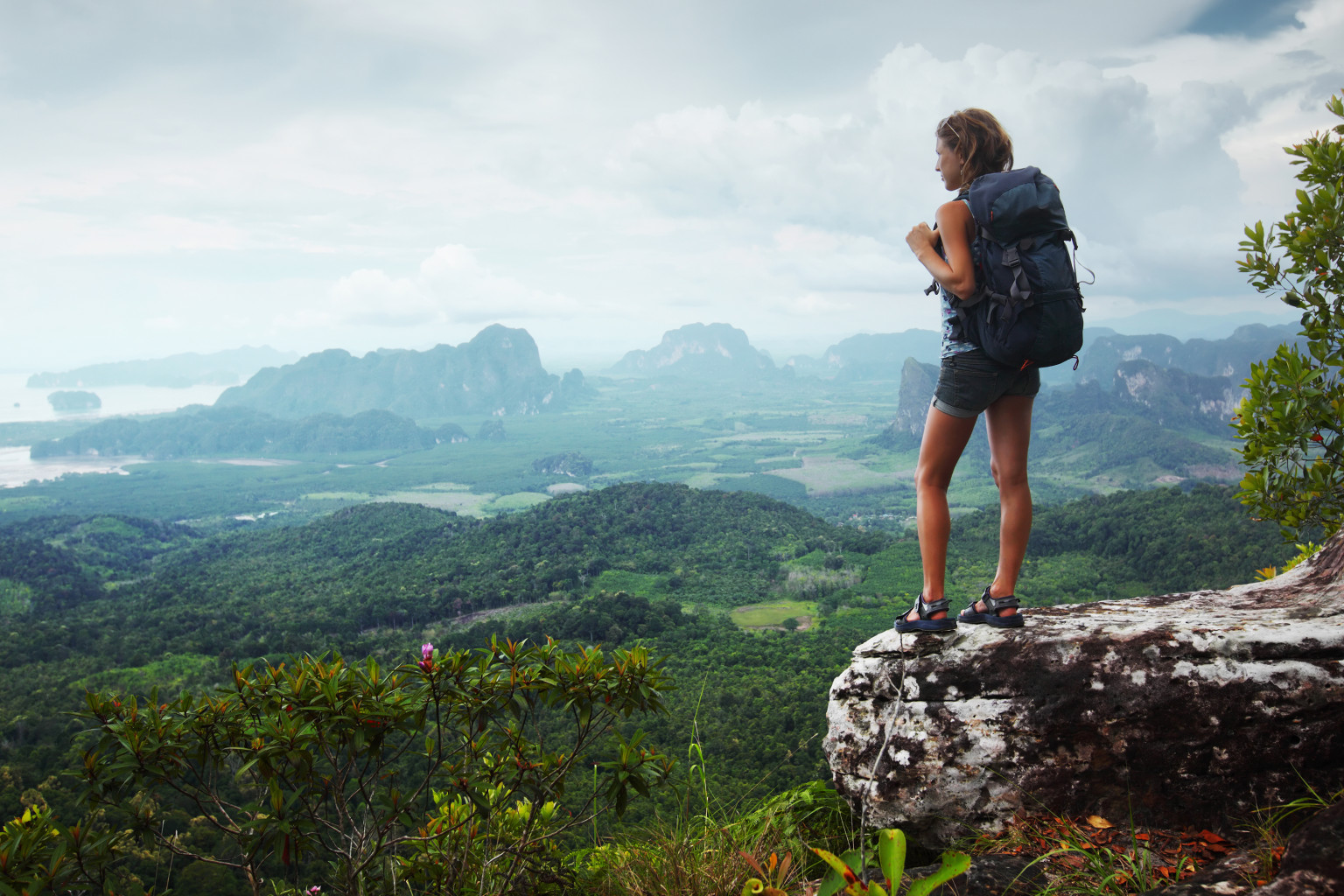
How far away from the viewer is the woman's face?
107 inches

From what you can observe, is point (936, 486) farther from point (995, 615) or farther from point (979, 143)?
point (979, 143)

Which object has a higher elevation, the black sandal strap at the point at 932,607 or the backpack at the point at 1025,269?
the backpack at the point at 1025,269

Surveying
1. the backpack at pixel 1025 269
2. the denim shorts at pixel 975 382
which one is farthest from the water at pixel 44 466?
the backpack at pixel 1025 269

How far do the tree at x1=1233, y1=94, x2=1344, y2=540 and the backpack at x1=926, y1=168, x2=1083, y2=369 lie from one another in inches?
87.2

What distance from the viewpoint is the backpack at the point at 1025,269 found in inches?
97.5

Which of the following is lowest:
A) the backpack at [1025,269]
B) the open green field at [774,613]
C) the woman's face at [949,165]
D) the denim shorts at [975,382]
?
the open green field at [774,613]

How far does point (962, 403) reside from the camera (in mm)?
2723

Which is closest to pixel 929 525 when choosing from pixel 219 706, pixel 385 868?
pixel 385 868

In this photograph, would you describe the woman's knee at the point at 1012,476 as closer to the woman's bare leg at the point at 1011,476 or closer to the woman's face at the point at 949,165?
the woman's bare leg at the point at 1011,476

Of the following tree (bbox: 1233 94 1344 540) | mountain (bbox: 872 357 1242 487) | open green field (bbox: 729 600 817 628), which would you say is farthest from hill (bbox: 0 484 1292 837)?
mountain (bbox: 872 357 1242 487)

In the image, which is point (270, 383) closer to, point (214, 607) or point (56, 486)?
point (56, 486)

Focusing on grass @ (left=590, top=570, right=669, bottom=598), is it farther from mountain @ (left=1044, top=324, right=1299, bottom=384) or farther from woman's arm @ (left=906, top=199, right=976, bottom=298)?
mountain @ (left=1044, top=324, right=1299, bottom=384)

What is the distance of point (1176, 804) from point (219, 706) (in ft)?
9.91

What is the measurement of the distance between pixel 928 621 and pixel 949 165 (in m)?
1.80
